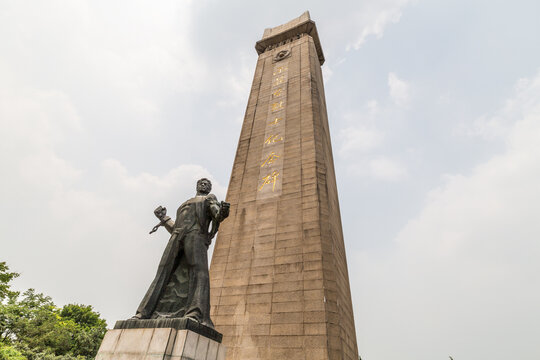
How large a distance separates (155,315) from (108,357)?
2.50 feet

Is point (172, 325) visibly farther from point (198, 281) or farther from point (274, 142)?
point (274, 142)

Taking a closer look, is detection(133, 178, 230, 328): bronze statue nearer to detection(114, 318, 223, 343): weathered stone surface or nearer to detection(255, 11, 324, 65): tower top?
detection(114, 318, 223, 343): weathered stone surface

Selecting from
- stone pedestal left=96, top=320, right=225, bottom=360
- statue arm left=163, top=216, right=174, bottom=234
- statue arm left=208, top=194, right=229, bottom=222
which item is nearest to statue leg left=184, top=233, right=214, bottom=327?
stone pedestal left=96, top=320, right=225, bottom=360

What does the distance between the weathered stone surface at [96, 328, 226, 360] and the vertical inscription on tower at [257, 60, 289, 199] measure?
8.26 metres

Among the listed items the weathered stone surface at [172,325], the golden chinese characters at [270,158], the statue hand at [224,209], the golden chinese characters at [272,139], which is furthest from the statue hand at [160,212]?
the golden chinese characters at [272,139]

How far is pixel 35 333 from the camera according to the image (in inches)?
826

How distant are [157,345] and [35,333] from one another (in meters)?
24.6

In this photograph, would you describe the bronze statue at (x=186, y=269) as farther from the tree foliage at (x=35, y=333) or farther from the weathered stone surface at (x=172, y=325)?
the tree foliage at (x=35, y=333)

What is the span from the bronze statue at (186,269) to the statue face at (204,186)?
205 millimetres

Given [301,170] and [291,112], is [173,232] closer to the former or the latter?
[301,170]

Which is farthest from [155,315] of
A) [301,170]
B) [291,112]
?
[291,112]

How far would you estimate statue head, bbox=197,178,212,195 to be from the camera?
19.0ft

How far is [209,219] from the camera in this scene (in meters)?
5.38

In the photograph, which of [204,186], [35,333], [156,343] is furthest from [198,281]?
[35,333]
